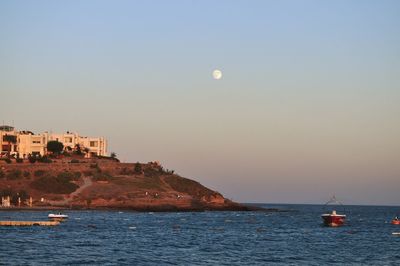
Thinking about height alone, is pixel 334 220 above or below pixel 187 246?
above

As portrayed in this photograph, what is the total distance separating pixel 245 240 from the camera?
10894 centimetres

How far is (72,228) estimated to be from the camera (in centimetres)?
12344

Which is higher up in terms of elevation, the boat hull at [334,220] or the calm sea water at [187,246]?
the boat hull at [334,220]

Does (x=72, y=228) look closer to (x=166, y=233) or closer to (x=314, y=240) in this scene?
(x=166, y=233)

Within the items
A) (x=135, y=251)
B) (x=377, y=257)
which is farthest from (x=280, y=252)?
(x=135, y=251)

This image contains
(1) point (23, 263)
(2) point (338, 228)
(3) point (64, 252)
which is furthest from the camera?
(2) point (338, 228)

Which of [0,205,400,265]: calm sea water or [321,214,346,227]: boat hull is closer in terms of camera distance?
[0,205,400,265]: calm sea water

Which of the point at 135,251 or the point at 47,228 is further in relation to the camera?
the point at 47,228

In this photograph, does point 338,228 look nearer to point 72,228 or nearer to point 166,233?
point 166,233

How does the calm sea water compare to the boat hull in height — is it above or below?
below

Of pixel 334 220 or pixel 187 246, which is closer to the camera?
pixel 187 246

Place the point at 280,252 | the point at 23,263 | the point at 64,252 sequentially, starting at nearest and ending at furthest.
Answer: the point at 23,263 → the point at 64,252 → the point at 280,252

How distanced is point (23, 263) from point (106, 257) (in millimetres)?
10100

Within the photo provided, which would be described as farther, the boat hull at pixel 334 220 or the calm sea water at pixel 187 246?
the boat hull at pixel 334 220
